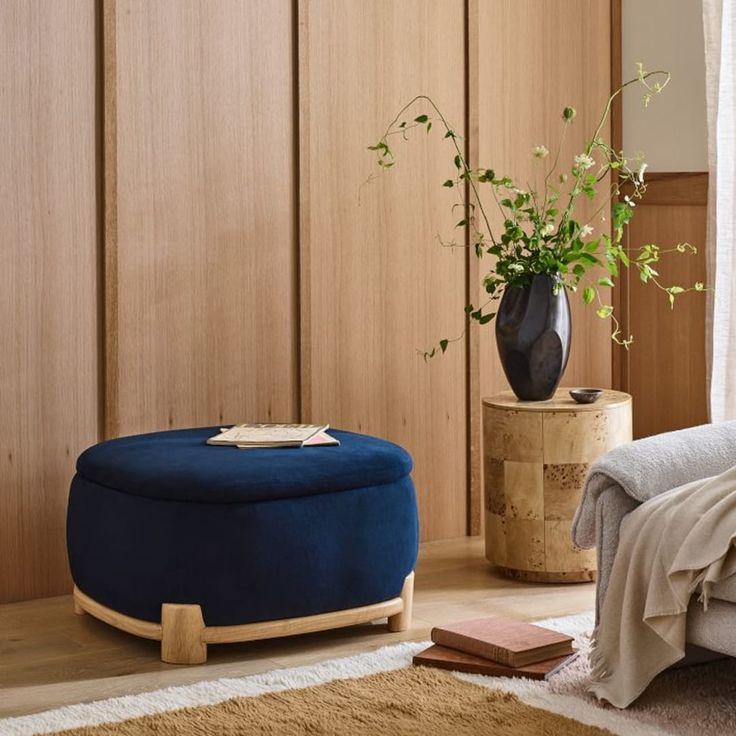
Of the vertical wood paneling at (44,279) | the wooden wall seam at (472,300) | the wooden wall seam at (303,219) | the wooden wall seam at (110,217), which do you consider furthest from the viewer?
the wooden wall seam at (472,300)

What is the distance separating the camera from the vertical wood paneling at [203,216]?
349 centimetres

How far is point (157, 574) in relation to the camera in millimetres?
2846

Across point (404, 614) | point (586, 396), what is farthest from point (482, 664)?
point (586, 396)

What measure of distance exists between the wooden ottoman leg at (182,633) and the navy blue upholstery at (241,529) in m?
0.02

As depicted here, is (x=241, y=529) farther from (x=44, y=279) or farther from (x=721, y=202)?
(x=721, y=202)

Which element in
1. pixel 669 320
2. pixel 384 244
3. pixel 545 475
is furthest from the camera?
pixel 669 320

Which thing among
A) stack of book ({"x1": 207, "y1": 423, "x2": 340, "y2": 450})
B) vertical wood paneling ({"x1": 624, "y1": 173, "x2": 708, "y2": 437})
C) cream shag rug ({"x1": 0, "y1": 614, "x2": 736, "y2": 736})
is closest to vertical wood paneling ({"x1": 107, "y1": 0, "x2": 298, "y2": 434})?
stack of book ({"x1": 207, "y1": 423, "x2": 340, "y2": 450})

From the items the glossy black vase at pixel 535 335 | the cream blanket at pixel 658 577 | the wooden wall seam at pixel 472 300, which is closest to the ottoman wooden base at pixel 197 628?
the cream blanket at pixel 658 577

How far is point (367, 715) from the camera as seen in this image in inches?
97.1

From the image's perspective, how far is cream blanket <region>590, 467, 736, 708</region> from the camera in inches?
93.4

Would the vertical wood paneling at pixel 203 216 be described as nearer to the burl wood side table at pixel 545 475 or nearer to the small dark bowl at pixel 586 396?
the burl wood side table at pixel 545 475

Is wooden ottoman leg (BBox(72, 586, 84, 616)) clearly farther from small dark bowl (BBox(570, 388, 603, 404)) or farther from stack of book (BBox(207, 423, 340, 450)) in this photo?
small dark bowl (BBox(570, 388, 603, 404))

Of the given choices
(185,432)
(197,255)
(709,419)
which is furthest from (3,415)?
(709,419)

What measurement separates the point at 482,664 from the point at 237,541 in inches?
23.8
